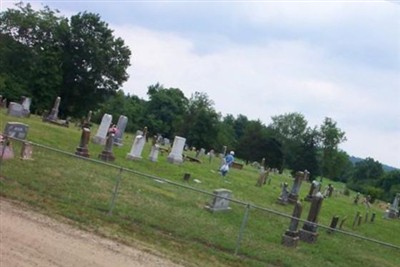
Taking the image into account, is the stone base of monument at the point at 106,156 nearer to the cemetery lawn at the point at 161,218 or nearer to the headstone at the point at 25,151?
the cemetery lawn at the point at 161,218

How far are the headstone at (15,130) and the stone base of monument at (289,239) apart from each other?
34.2ft

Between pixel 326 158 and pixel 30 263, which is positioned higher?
pixel 326 158

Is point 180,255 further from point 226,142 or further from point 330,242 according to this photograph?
point 226,142

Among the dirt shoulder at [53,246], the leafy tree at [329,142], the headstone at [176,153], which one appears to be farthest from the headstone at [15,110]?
the leafy tree at [329,142]

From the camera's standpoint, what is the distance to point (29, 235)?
9305 millimetres

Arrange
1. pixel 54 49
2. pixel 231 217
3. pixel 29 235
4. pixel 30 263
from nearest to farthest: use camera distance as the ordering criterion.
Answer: pixel 30 263, pixel 29 235, pixel 231 217, pixel 54 49

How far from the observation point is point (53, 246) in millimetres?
9016

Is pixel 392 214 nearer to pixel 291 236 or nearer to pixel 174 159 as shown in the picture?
pixel 174 159

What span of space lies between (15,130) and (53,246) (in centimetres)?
1090

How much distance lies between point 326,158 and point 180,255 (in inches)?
3539

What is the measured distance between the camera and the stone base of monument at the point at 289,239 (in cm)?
1445

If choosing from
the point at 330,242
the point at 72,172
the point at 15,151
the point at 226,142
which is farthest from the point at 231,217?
the point at 226,142

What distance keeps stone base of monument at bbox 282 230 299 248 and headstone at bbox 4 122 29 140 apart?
34.2 ft

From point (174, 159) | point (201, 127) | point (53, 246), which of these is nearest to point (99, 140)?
point (174, 159)
